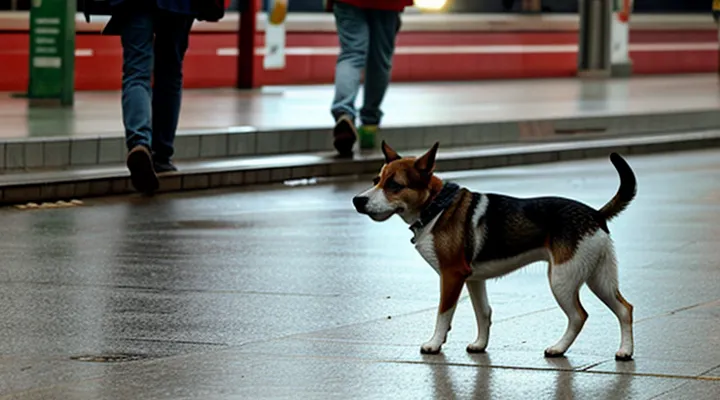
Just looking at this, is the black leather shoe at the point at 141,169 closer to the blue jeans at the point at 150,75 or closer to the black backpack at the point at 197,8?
the blue jeans at the point at 150,75

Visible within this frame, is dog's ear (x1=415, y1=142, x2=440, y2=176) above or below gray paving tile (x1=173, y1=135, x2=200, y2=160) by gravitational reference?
above

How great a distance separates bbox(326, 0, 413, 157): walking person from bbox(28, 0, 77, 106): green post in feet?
11.1

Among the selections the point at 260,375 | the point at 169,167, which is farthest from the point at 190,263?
the point at 169,167

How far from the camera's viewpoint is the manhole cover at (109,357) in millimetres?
5273

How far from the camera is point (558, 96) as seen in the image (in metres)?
19.6

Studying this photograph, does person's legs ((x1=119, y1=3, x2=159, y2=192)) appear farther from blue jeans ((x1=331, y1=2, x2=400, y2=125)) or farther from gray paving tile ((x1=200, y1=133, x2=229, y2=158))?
blue jeans ((x1=331, y1=2, x2=400, y2=125))

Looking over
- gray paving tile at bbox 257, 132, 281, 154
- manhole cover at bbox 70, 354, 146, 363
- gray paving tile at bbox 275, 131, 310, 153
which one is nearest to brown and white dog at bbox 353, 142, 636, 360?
manhole cover at bbox 70, 354, 146, 363

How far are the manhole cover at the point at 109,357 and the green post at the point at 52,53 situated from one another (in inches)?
382

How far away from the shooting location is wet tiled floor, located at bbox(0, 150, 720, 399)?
193 inches

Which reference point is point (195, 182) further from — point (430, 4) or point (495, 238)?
point (430, 4)

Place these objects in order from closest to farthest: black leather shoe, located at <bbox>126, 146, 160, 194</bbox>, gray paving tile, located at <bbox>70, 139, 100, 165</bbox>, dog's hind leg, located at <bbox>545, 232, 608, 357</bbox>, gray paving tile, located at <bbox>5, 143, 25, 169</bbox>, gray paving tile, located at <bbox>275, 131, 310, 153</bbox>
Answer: dog's hind leg, located at <bbox>545, 232, 608, 357</bbox>
black leather shoe, located at <bbox>126, 146, 160, 194</bbox>
gray paving tile, located at <bbox>5, 143, 25, 169</bbox>
gray paving tile, located at <bbox>70, 139, 100, 165</bbox>
gray paving tile, located at <bbox>275, 131, 310, 153</bbox>

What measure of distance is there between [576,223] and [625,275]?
6.37 ft

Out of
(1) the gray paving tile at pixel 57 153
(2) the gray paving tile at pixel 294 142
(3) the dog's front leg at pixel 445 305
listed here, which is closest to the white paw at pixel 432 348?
(3) the dog's front leg at pixel 445 305

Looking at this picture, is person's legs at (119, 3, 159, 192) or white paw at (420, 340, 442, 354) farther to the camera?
person's legs at (119, 3, 159, 192)
